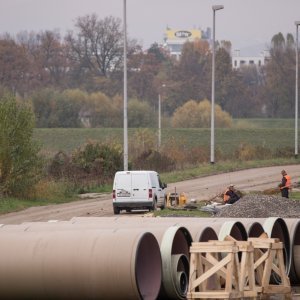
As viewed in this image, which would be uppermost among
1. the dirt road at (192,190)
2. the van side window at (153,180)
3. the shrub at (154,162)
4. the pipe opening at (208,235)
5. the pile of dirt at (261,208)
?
the pipe opening at (208,235)

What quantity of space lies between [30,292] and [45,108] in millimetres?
92498

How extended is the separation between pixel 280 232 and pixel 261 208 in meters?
14.4

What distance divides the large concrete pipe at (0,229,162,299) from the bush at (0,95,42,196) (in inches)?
1141

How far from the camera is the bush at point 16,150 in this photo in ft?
164

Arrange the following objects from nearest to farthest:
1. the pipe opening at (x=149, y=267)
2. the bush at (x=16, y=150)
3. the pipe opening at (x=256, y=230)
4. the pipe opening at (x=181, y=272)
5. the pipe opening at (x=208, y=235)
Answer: the pipe opening at (x=149, y=267), the pipe opening at (x=181, y=272), the pipe opening at (x=208, y=235), the pipe opening at (x=256, y=230), the bush at (x=16, y=150)

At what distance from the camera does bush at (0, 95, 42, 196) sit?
4988 cm

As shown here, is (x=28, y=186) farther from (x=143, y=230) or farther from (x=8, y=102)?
(x=143, y=230)

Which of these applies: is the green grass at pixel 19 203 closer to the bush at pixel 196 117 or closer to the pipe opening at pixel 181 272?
the pipe opening at pixel 181 272

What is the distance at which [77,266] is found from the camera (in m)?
20.1

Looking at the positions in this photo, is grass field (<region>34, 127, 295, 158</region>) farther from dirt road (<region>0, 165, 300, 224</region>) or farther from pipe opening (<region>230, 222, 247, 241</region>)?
pipe opening (<region>230, 222, 247, 241</region>)

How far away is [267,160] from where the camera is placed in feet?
257

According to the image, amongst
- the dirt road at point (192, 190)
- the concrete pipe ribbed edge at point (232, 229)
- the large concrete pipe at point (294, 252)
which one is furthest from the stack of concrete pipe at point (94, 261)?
the dirt road at point (192, 190)

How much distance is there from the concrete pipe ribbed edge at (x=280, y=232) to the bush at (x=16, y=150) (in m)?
25.5

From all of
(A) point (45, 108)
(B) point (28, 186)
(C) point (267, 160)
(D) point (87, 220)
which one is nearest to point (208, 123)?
(A) point (45, 108)
